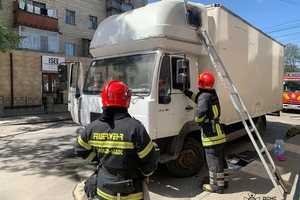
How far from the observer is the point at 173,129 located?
625cm

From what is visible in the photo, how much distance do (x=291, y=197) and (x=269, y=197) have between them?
33 centimetres

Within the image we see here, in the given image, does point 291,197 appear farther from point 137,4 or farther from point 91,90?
point 137,4

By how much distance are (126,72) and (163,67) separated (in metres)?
0.71

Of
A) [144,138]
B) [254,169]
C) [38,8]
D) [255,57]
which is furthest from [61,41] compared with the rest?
[144,138]

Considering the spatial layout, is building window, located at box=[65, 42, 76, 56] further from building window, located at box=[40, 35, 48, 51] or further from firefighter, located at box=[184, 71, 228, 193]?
firefighter, located at box=[184, 71, 228, 193]

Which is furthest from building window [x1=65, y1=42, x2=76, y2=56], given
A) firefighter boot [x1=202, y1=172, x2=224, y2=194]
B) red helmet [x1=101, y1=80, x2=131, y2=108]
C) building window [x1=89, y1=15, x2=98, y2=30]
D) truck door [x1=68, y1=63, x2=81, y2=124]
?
red helmet [x1=101, y1=80, x2=131, y2=108]

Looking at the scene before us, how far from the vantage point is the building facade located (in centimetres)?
2458

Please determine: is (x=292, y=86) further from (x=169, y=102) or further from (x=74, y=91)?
(x=169, y=102)

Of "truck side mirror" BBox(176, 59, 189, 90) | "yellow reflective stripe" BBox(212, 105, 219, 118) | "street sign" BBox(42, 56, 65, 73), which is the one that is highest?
"street sign" BBox(42, 56, 65, 73)

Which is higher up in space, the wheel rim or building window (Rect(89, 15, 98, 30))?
building window (Rect(89, 15, 98, 30))

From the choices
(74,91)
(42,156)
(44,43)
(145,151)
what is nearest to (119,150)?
(145,151)

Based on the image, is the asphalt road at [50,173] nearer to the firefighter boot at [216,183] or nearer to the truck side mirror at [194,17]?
the firefighter boot at [216,183]

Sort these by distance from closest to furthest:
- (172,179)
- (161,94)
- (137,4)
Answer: (161,94) < (172,179) < (137,4)

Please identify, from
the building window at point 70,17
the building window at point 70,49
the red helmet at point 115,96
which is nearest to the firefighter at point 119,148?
the red helmet at point 115,96
